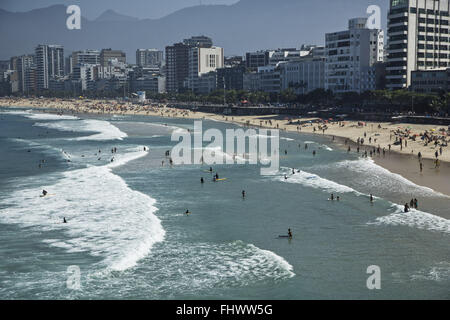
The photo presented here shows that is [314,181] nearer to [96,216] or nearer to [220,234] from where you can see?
[220,234]

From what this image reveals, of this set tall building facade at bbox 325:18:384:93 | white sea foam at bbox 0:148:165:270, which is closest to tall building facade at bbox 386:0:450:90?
tall building facade at bbox 325:18:384:93

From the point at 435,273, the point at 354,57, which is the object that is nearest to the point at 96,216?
the point at 435,273

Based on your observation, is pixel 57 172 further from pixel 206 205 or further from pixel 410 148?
pixel 410 148

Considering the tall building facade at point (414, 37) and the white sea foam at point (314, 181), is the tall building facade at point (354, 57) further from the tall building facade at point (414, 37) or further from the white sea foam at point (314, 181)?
the white sea foam at point (314, 181)

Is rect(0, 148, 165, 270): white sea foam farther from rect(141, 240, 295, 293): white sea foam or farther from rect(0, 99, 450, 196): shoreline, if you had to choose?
rect(0, 99, 450, 196): shoreline

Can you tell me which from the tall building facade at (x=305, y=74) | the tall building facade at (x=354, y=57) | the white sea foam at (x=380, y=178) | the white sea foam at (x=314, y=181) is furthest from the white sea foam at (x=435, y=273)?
the tall building facade at (x=305, y=74)

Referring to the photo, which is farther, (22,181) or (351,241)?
(22,181)
